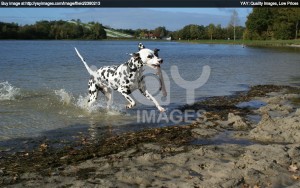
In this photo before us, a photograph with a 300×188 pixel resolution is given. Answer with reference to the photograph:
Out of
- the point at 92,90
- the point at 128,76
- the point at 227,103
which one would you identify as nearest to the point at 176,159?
the point at 128,76

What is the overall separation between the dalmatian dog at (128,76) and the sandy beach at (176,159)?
1.55 meters

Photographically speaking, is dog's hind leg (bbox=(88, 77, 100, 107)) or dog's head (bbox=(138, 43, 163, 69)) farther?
dog's hind leg (bbox=(88, 77, 100, 107))

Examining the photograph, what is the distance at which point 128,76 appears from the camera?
1134cm

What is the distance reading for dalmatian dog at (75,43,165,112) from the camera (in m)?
10.7

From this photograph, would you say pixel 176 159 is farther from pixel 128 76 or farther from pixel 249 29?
pixel 249 29

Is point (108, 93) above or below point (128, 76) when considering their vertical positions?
below

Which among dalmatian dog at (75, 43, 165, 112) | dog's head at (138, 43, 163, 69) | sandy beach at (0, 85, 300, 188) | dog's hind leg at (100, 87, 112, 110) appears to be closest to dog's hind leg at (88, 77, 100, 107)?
dalmatian dog at (75, 43, 165, 112)

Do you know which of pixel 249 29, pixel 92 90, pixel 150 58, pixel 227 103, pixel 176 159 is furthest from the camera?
pixel 249 29

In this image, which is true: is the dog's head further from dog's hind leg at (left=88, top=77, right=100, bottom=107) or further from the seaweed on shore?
the seaweed on shore

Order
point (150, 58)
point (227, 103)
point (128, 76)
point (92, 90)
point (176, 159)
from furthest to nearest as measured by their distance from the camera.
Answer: point (227, 103) < point (92, 90) < point (128, 76) < point (150, 58) < point (176, 159)

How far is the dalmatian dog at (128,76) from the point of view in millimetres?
10734

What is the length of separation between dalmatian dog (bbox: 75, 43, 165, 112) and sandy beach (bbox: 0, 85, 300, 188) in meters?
1.55

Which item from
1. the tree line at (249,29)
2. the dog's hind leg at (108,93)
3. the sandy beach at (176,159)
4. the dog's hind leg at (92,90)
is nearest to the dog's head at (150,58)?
the sandy beach at (176,159)

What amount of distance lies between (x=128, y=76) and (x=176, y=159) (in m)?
4.29
